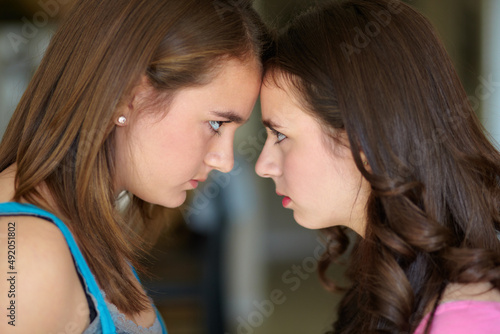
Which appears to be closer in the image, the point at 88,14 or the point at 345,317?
the point at 88,14

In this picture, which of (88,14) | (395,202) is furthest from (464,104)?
(88,14)

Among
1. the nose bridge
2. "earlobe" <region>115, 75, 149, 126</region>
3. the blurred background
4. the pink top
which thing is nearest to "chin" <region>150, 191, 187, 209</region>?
the nose bridge

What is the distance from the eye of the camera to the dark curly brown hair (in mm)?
1051

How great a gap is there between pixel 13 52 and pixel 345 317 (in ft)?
11.1

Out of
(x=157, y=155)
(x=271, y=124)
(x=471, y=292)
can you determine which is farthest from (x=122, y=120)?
(x=471, y=292)

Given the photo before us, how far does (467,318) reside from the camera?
37.4 inches

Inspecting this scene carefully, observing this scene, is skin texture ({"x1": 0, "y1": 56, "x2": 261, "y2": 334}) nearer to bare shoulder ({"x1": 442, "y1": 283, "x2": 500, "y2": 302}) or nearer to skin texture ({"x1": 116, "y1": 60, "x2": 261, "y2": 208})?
skin texture ({"x1": 116, "y1": 60, "x2": 261, "y2": 208})

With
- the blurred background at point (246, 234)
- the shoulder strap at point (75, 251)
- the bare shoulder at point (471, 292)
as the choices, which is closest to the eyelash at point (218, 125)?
the shoulder strap at point (75, 251)

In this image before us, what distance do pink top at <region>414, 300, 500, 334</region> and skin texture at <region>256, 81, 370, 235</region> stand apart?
0.31 meters

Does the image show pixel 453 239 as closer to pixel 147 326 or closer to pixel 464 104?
pixel 464 104

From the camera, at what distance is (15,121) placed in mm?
1127

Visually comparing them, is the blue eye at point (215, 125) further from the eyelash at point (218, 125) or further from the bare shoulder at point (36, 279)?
the bare shoulder at point (36, 279)

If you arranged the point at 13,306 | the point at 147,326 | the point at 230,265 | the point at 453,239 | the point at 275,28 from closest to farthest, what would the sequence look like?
the point at 13,306 < the point at 453,239 < the point at 147,326 < the point at 275,28 < the point at 230,265

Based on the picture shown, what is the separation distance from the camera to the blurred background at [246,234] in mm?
2943
